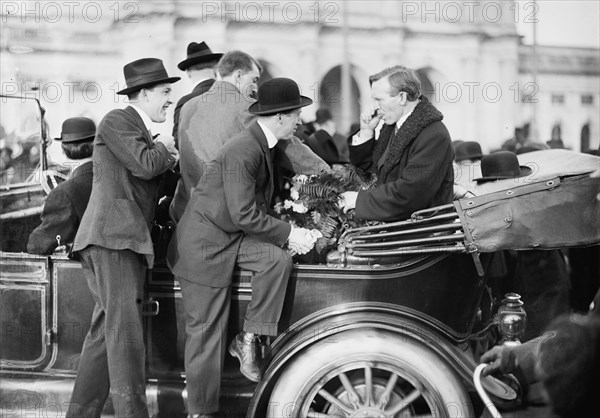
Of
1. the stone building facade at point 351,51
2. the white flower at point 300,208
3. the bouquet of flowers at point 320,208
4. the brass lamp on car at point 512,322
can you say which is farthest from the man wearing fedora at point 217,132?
the stone building facade at point 351,51

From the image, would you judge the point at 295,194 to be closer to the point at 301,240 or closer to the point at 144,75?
the point at 301,240

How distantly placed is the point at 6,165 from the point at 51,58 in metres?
18.1

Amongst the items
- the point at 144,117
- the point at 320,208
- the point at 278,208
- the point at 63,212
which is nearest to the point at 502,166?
the point at 320,208

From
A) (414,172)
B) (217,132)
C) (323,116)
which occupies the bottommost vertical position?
(414,172)

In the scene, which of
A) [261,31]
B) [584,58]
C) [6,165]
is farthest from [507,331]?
[584,58]

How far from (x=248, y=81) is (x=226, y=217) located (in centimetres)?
119

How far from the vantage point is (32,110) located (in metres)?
5.35

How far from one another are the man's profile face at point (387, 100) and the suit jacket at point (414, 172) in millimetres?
98

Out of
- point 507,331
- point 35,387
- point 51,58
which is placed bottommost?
point 35,387

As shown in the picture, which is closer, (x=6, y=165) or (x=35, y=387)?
(x=35, y=387)

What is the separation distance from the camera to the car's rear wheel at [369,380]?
3992mm

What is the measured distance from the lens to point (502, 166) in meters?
5.62

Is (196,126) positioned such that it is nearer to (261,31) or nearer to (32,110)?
(32,110)

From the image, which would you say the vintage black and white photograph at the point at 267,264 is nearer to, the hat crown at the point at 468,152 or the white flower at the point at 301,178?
the white flower at the point at 301,178
